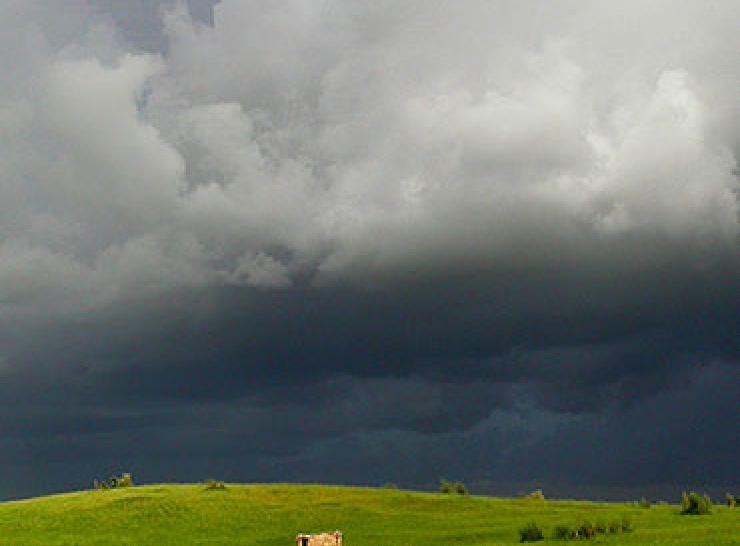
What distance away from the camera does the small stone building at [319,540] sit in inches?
1569

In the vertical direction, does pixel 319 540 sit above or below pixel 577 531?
below

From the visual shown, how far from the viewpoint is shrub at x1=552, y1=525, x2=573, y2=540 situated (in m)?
47.1

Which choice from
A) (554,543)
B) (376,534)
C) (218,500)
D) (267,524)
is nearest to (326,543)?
(554,543)

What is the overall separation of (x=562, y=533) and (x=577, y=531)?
0.96 metres

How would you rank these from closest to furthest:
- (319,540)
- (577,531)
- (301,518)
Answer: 1. (319,540)
2. (577,531)
3. (301,518)

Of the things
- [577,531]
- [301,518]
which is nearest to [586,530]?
[577,531]

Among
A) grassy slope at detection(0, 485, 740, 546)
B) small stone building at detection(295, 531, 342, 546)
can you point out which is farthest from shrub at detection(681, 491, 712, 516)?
small stone building at detection(295, 531, 342, 546)

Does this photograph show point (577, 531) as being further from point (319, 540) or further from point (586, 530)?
point (319, 540)

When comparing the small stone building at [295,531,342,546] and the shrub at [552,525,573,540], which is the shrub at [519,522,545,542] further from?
the small stone building at [295,531,342,546]

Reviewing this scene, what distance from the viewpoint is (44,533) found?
62500mm

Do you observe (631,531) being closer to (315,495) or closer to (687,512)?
(687,512)

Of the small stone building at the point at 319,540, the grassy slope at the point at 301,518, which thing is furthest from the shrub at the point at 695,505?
the small stone building at the point at 319,540

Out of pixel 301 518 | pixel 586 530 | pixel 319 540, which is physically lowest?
pixel 319 540

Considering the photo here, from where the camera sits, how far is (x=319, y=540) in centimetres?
4044
